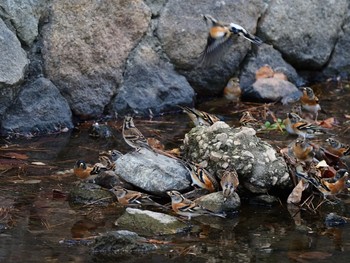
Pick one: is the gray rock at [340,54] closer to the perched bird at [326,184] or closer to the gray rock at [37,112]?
the gray rock at [37,112]

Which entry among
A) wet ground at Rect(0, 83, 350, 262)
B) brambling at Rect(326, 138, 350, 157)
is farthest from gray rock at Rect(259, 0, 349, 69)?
brambling at Rect(326, 138, 350, 157)

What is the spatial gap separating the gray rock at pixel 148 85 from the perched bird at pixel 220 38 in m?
0.69

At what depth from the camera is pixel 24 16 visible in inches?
392

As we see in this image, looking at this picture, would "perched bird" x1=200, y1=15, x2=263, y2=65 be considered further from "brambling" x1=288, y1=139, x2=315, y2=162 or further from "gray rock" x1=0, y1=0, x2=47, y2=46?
"gray rock" x1=0, y1=0, x2=47, y2=46

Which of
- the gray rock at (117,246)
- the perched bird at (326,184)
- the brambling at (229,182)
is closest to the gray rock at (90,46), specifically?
the brambling at (229,182)

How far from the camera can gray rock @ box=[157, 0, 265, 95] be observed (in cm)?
1117

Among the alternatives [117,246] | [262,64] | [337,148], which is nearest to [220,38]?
[262,64]

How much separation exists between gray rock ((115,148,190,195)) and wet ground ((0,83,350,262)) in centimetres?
44

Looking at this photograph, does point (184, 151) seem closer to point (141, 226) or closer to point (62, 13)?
point (141, 226)

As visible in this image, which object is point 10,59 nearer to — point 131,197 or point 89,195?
point 89,195

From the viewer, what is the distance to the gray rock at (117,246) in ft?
22.0

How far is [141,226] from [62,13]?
3.80 meters

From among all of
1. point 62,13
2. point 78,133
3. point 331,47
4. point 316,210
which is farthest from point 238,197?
point 331,47

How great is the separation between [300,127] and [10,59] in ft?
10.8
